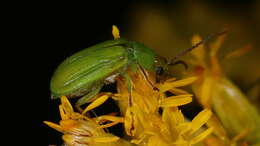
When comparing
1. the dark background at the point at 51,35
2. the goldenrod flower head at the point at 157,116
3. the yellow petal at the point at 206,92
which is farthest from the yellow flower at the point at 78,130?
the dark background at the point at 51,35

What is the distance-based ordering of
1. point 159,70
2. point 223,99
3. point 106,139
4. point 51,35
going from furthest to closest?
1. point 51,35
2. point 223,99
3. point 159,70
4. point 106,139

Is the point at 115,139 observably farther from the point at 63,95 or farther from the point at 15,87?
the point at 15,87

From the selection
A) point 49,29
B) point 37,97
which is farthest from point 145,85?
point 49,29

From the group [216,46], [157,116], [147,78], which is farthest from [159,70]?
[216,46]

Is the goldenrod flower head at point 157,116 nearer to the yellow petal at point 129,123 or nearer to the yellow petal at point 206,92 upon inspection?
the yellow petal at point 129,123

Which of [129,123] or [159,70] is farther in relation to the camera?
[159,70]

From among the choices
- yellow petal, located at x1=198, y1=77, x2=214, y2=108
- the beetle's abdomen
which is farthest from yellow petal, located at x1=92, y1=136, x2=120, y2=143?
yellow petal, located at x1=198, y1=77, x2=214, y2=108

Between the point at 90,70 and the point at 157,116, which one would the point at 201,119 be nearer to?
the point at 157,116
